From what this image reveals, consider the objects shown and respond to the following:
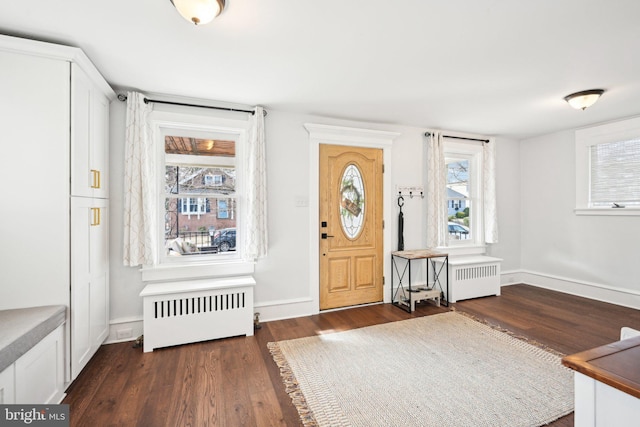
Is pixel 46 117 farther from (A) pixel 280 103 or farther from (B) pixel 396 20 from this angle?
(B) pixel 396 20

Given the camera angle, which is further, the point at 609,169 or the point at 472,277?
the point at 472,277

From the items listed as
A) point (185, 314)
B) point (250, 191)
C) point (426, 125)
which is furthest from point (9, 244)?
point (426, 125)

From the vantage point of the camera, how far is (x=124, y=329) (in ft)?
9.25

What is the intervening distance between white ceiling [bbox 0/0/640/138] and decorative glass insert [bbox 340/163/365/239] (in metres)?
0.93

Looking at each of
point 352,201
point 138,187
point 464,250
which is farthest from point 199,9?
point 464,250

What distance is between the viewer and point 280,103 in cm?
319

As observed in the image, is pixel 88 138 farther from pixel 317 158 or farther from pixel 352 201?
pixel 352 201

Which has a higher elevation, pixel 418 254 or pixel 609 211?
pixel 609 211

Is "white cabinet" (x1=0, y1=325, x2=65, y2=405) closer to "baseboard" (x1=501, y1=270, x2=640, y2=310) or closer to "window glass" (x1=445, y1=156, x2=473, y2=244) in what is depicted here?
"window glass" (x1=445, y1=156, x2=473, y2=244)

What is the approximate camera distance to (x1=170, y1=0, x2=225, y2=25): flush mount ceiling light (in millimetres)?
1541

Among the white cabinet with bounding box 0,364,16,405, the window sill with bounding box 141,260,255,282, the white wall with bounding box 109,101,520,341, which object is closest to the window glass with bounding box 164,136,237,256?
the window sill with bounding box 141,260,255,282

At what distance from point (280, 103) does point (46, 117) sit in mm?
1988

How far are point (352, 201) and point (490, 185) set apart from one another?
240 centimetres

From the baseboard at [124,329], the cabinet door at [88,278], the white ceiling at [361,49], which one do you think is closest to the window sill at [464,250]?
the white ceiling at [361,49]
